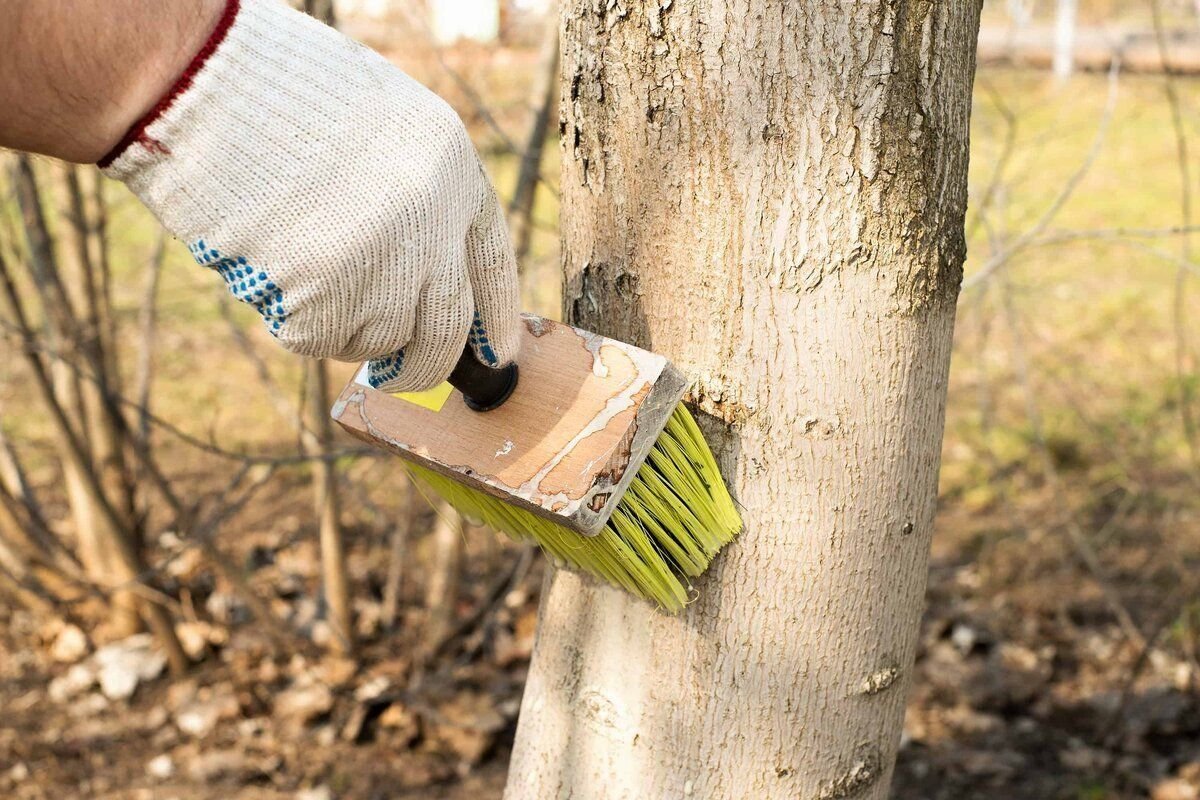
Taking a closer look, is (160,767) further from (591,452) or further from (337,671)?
(591,452)

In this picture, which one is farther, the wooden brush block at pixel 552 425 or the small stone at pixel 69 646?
the small stone at pixel 69 646

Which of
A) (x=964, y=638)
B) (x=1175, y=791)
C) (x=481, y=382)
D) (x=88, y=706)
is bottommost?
(x=88, y=706)

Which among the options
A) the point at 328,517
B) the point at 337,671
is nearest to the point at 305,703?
the point at 337,671

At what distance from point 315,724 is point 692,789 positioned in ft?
5.51

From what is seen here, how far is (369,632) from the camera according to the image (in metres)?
3.09

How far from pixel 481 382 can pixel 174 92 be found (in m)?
0.47

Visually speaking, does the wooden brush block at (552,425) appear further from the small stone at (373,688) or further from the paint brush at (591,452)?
the small stone at (373,688)

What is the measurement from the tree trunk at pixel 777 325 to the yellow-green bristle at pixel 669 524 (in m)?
0.02

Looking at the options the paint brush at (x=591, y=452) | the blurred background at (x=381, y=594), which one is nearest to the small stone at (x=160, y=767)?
the blurred background at (x=381, y=594)

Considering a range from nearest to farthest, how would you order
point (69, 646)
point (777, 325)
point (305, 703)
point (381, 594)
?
point (777, 325) → point (305, 703) → point (69, 646) → point (381, 594)

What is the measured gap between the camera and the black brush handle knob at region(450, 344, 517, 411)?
4.12 ft

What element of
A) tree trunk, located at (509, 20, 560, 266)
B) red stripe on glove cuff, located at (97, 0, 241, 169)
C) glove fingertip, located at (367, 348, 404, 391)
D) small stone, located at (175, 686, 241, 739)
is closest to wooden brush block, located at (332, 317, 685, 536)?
glove fingertip, located at (367, 348, 404, 391)

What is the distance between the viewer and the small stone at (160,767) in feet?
8.43

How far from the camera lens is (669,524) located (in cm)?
129
